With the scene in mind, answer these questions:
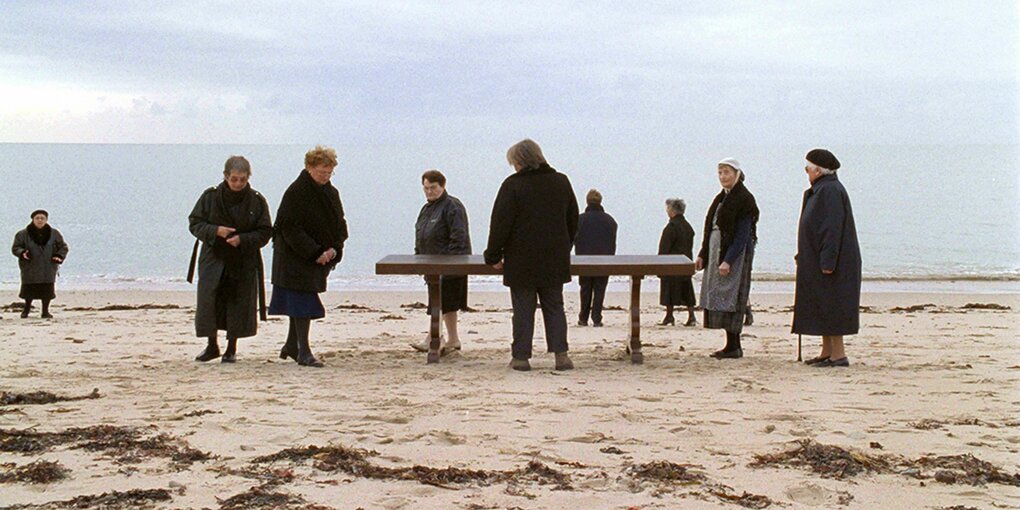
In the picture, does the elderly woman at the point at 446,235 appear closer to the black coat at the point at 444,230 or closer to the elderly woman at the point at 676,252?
the black coat at the point at 444,230

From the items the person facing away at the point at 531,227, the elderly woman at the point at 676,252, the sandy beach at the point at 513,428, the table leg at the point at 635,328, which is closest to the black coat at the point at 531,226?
the person facing away at the point at 531,227

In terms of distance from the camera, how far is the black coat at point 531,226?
8.05m

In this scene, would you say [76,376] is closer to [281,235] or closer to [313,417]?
[281,235]

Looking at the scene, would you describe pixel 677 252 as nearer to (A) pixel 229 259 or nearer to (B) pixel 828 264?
(B) pixel 828 264

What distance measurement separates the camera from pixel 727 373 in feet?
26.9

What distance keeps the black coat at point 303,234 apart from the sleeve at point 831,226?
3453mm

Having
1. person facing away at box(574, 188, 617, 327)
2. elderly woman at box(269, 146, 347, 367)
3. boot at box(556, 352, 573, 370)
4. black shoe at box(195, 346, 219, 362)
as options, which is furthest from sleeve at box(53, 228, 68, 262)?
boot at box(556, 352, 573, 370)

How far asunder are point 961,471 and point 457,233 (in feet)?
15.6

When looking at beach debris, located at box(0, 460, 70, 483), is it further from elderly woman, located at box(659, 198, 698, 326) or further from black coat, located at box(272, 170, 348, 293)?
elderly woman, located at box(659, 198, 698, 326)

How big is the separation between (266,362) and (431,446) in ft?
11.0

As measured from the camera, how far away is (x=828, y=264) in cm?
833

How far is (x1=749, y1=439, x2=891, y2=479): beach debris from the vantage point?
208 inches

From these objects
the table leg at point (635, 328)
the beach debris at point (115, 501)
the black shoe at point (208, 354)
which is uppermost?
the table leg at point (635, 328)

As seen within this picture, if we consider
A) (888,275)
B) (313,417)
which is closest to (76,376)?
(313,417)
